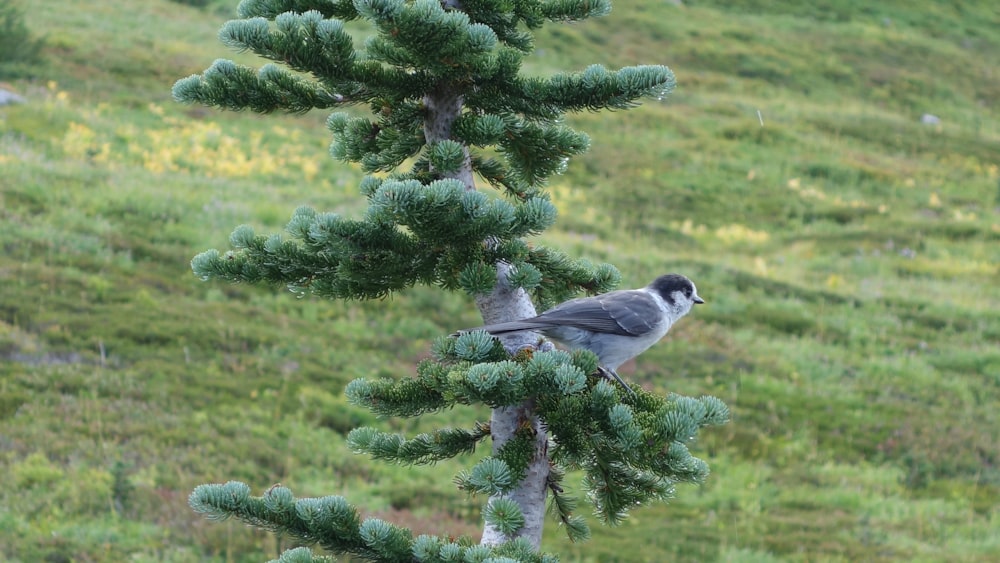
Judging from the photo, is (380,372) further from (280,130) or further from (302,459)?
(280,130)

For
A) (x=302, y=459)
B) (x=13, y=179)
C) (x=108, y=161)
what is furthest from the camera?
(x=108, y=161)

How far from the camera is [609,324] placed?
20.0ft

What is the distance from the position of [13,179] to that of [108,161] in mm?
4903

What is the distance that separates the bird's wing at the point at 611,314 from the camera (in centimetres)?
577

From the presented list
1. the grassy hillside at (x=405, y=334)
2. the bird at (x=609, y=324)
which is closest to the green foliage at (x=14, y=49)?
the grassy hillside at (x=405, y=334)

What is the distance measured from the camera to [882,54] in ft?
256

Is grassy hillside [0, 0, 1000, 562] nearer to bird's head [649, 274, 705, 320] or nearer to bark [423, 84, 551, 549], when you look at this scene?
bird's head [649, 274, 705, 320]

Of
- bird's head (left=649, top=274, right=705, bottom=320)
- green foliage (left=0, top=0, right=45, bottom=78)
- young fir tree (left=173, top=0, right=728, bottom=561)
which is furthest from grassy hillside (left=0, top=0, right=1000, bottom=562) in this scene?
young fir tree (left=173, top=0, right=728, bottom=561)

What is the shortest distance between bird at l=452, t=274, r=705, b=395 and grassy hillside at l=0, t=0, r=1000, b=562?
7.32 metres

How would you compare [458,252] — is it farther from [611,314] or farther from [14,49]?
[14,49]

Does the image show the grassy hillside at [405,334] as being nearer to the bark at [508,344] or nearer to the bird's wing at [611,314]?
the bird's wing at [611,314]

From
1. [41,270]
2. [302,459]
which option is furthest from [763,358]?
[41,270]

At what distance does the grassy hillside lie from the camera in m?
14.9

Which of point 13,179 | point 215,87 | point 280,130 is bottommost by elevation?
point 280,130
